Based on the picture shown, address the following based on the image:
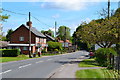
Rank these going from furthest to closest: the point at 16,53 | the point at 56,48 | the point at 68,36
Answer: the point at 68,36, the point at 56,48, the point at 16,53

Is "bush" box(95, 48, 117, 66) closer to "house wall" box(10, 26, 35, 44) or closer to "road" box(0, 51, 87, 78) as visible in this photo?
"road" box(0, 51, 87, 78)

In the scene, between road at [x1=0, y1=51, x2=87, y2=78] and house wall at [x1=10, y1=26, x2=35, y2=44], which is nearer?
road at [x1=0, y1=51, x2=87, y2=78]

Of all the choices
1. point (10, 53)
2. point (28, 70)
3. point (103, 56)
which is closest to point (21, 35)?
point (10, 53)

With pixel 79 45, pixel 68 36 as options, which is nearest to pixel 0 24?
pixel 79 45


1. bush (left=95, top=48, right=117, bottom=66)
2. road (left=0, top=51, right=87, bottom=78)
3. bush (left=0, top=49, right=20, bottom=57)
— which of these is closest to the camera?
road (left=0, top=51, right=87, bottom=78)

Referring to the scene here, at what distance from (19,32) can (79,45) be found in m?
72.3

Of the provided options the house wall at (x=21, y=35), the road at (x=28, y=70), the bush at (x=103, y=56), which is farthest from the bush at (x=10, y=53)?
the bush at (x=103, y=56)

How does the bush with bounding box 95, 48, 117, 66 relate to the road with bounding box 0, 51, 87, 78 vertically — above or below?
above

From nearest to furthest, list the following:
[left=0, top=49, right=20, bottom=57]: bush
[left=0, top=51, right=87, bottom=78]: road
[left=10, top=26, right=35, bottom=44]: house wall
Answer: [left=0, top=51, right=87, bottom=78]: road, [left=0, top=49, right=20, bottom=57]: bush, [left=10, top=26, right=35, bottom=44]: house wall

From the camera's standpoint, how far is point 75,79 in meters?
14.0

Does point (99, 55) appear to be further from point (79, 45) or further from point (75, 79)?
point (79, 45)

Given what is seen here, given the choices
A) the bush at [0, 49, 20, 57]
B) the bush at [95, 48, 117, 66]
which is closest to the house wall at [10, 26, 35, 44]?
Answer: the bush at [0, 49, 20, 57]

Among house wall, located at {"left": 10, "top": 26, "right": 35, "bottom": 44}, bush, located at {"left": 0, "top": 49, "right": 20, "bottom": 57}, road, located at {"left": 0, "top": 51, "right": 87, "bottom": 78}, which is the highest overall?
house wall, located at {"left": 10, "top": 26, "right": 35, "bottom": 44}

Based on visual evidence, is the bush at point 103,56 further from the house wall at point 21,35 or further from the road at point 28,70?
the house wall at point 21,35
